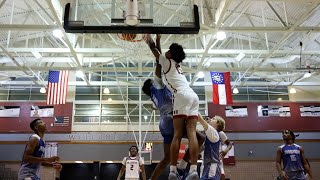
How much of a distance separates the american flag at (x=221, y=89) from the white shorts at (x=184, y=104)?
12442 mm

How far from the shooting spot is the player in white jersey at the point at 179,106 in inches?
171

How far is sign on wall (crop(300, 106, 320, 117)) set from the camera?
23.8 metres

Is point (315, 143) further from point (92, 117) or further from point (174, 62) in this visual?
point (174, 62)

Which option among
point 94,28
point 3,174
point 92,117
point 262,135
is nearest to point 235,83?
point 262,135

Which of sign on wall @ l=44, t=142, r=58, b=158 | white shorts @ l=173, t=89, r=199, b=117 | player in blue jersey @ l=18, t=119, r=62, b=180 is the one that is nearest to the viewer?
white shorts @ l=173, t=89, r=199, b=117

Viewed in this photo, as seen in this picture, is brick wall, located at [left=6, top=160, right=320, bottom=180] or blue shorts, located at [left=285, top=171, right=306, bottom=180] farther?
brick wall, located at [left=6, top=160, right=320, bottom=180]

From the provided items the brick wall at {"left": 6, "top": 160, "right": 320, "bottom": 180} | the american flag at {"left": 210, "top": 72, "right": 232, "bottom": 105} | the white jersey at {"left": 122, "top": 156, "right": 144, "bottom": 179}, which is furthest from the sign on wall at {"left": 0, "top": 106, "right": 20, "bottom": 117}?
the white jersey at {"left": 122, "top": 156, "right": 144, "bottom": 179}

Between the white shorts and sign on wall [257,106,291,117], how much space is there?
20.1m

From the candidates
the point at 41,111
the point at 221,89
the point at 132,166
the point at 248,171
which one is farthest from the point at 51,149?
the point at 248,171

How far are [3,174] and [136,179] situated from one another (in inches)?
570

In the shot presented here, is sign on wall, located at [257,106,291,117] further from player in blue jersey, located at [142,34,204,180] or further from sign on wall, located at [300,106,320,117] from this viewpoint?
player in blue jersey, located at [142,34,204,180]

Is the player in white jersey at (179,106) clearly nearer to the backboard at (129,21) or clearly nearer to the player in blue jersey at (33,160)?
the backboard at (129,21)

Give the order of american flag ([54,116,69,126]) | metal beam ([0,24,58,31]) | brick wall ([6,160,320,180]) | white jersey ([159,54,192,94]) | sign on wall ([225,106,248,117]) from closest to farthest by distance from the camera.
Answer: white jersey ([159,54,192,94]) → metal beam ([0,24,58,31]) → brick wall ([6,160,320,180]) → american flag ([54,116,69,126]) → sign on wall ([225,106,248,117])

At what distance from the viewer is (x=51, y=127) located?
2256 centimetres
